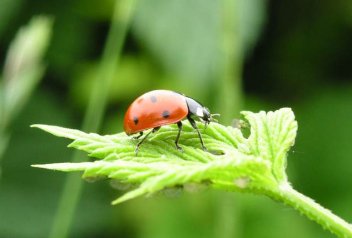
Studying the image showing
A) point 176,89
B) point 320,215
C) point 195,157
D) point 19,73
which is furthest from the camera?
point 176,89

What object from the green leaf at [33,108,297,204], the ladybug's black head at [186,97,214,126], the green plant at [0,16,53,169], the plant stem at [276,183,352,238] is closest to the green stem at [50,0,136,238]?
the green plant at [0,16,53,169]

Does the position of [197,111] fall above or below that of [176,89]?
below

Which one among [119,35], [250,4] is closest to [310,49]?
[250,4]

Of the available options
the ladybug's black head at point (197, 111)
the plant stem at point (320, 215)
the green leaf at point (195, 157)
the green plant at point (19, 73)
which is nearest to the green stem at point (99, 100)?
the green plant at point (19, 73)

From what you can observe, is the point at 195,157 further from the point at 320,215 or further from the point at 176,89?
the point at 176,89

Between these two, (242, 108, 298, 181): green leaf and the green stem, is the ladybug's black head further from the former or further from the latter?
the green stem

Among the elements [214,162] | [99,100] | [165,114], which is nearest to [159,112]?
[165,114]
